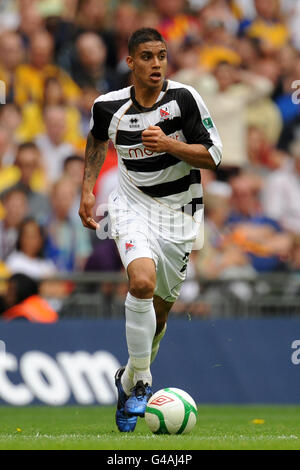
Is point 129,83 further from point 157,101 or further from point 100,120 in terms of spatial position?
point 157,101

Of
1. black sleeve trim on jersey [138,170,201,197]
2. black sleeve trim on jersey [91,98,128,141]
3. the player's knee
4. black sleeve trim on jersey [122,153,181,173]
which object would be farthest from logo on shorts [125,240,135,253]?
→ black sleeve trim on jersey [91,98,128,141]

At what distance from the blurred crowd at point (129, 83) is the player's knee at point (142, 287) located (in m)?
4.66

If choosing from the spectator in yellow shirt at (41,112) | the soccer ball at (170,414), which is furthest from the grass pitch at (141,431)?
the spectator in yellow shirt at (41,112)

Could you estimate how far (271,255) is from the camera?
1360 centimetres

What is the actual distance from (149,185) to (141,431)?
1.92 m

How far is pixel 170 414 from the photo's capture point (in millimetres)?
7473

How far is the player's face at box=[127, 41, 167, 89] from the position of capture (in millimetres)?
7980

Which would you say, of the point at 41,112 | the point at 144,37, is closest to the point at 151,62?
the point at 144,37

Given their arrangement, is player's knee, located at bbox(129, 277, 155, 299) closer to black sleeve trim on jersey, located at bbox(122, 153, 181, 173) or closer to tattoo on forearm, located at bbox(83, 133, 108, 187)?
black sleeve trim on jersey, located at bbox(122, 153, 181, 173)

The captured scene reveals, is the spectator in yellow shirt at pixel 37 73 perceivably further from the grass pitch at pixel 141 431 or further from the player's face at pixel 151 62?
the player's face at pixel 151 62

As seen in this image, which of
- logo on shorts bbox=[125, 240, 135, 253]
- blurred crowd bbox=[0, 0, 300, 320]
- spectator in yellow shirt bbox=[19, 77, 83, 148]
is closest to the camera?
logo on shorts bbox=[125, 240, 135, 253]

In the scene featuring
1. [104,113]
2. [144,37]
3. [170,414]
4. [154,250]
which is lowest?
[170,414]

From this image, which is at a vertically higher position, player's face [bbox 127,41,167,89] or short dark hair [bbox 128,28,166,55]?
short dark hair [bbox 128,28,166,55]
